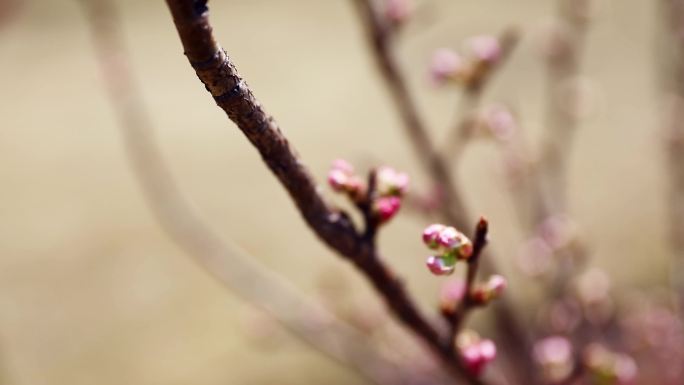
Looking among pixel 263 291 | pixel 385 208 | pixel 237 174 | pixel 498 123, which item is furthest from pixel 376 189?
pixel 237 174

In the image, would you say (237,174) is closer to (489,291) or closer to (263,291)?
(263,291)

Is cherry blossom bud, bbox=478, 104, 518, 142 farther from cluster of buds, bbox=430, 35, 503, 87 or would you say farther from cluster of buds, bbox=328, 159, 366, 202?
cluster of buds, bbox=328, 159, 366, 202

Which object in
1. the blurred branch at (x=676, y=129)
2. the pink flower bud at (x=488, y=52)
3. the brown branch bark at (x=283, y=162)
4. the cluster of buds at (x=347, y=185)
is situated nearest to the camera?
the brown branch bark at (x=283, y=162)

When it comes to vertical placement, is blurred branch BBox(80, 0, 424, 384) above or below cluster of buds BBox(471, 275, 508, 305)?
above

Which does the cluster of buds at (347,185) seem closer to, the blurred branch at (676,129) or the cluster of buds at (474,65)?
the cluster of buds at (474,65)

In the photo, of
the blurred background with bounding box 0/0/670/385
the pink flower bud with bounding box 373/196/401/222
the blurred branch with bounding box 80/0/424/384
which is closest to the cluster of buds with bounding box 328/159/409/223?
the pink flower bud with bounding box 373/196/401/222

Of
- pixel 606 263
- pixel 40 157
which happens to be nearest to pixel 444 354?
pixel 606 263

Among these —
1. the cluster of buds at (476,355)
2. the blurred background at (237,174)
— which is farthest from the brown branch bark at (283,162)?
the blurred background at (237,174)

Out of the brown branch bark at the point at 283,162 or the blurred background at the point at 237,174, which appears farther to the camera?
the blurred background at the point at 237,174
